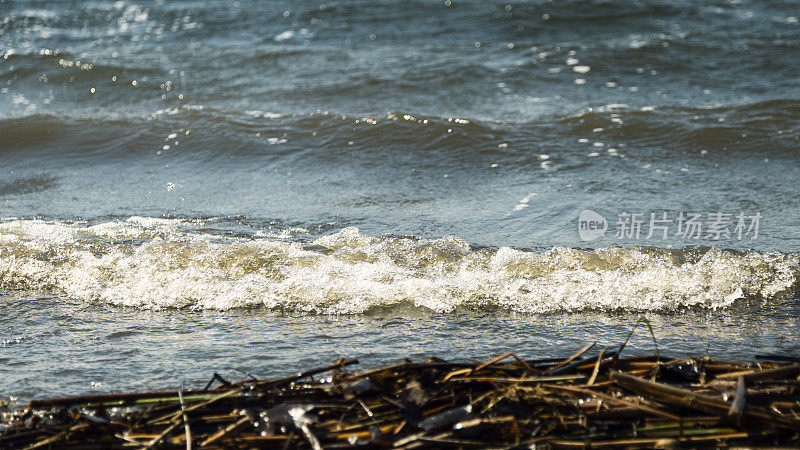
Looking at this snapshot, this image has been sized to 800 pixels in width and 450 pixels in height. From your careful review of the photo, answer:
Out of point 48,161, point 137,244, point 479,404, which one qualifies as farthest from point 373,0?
point 479,404

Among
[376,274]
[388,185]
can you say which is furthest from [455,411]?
[388,185]

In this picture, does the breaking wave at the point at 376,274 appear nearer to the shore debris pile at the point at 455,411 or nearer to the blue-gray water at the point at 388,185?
the blue-gray water at the point at 388,185

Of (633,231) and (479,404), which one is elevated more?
(479,404)

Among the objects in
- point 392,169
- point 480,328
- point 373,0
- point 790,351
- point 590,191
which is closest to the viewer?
point 790,351

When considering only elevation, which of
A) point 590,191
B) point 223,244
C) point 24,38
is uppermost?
point 24,38

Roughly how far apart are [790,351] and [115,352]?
232 centimetres

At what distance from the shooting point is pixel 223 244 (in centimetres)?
A: 372

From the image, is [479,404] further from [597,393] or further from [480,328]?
[480,328]

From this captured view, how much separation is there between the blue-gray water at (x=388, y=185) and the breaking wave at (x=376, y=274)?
0.05ft

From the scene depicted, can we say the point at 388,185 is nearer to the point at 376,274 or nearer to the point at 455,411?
the point at 376,274

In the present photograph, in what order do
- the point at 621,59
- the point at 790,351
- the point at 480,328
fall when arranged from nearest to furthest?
the point at 790,351
the point at 480,328
the point at 621,59

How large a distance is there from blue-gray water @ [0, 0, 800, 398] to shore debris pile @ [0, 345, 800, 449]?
1.38 feet

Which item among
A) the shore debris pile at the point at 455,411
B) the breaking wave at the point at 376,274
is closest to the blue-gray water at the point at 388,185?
the breaking wave at the point at 376,274

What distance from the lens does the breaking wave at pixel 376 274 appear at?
2.94 meters
